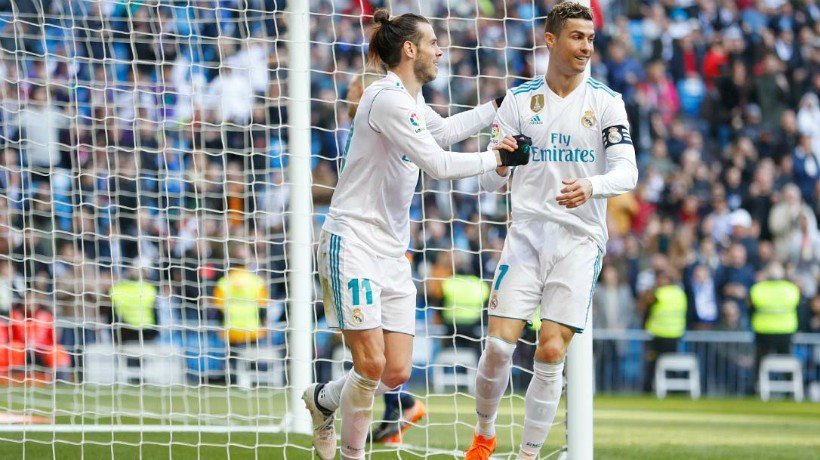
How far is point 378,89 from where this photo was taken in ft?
22.7

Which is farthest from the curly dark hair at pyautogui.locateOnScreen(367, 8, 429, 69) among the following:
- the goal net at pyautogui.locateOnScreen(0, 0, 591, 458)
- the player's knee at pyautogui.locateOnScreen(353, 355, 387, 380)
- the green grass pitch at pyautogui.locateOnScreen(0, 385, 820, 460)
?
the green grass pitch at pyautogui.locateOnScreen(0, 385, 820, 460)

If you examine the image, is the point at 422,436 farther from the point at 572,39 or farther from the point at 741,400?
the point at 741,400

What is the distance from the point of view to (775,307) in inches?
687

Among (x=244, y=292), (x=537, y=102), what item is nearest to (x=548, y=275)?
(x=537, y=102)

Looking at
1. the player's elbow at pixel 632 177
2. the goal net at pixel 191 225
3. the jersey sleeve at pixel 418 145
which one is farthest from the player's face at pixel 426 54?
the goal net at pixel 191 225

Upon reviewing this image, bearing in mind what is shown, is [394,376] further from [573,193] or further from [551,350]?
[573,193]

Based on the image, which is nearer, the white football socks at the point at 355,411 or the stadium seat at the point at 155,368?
the white football socks at the point at 355,411

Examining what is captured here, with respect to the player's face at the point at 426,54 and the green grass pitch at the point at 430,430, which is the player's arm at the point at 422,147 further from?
the green grass pitch at the point at 430,430

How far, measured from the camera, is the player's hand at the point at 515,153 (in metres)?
6.81

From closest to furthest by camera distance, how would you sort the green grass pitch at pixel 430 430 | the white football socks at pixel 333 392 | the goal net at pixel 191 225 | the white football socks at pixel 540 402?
the white football socks at pixel 540 402 < the white football socks at pixel 333 392 < the green grass pitch at pixel 430 430 < the goal net at pixel 191 225

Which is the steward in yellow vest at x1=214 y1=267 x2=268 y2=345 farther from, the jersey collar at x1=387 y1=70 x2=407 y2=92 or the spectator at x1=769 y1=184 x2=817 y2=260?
the jersey collar at x1=387 y1=70 x2=407 y2=92

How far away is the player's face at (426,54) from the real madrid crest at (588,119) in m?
0.84

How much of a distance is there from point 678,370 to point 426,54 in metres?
11.5

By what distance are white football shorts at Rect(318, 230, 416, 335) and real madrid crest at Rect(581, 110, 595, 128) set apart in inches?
47.3
